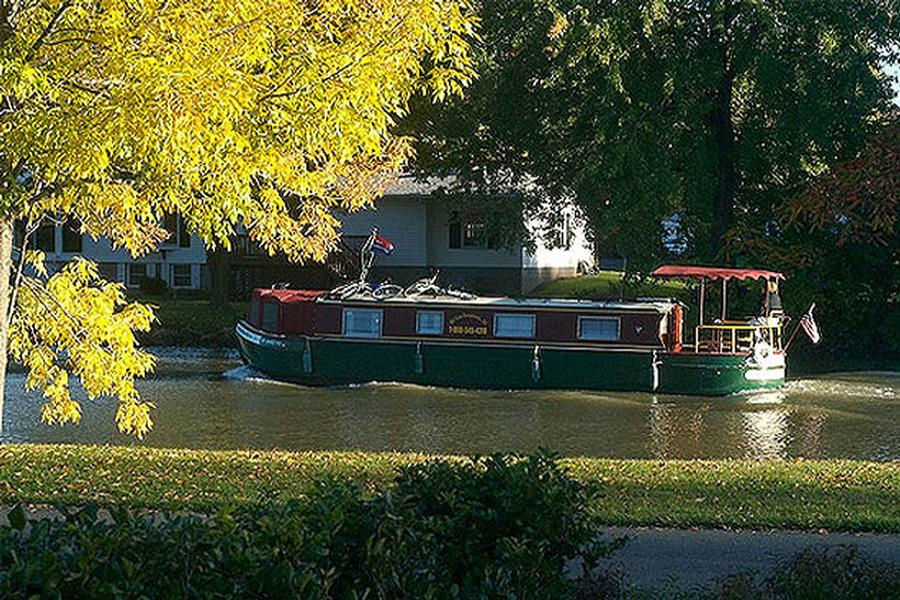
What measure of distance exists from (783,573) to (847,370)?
1090 inches

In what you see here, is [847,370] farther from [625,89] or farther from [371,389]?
[371,389]

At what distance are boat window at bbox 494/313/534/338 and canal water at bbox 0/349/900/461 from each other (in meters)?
1.59

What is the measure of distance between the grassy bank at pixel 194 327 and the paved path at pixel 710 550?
97.6ft

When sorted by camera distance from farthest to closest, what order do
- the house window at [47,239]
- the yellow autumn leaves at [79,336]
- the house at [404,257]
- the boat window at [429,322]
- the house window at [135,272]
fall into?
1. the house window at [47,239]
2. the house window at [135,272]
3. the house at [404,257]
4. the boat window at [429,322]
5. the yellow autumn leaves at [79,336]

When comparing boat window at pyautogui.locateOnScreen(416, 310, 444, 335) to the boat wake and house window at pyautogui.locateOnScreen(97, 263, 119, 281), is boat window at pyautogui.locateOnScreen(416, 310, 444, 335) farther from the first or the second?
house window at pyautogui.locateOnScreen(97, 263, 119, 281)

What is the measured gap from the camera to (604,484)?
11.8 meters

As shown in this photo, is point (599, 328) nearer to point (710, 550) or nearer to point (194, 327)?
point (194, 327)

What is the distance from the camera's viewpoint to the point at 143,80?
1064 centimetres

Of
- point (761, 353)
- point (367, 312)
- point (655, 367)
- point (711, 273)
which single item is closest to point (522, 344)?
point (655, 367)

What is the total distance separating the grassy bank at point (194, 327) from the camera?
127 feet

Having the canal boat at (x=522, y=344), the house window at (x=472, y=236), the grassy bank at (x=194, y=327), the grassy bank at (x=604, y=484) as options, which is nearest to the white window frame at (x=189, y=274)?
the grassy bank at (x=194, y=327)

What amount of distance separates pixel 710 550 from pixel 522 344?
68.9 feet

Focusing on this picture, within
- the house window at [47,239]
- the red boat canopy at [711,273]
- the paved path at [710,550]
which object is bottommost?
the paved path at [710,550]

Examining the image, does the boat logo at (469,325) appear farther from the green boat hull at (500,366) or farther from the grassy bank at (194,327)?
the grassy bank at (194,327)
